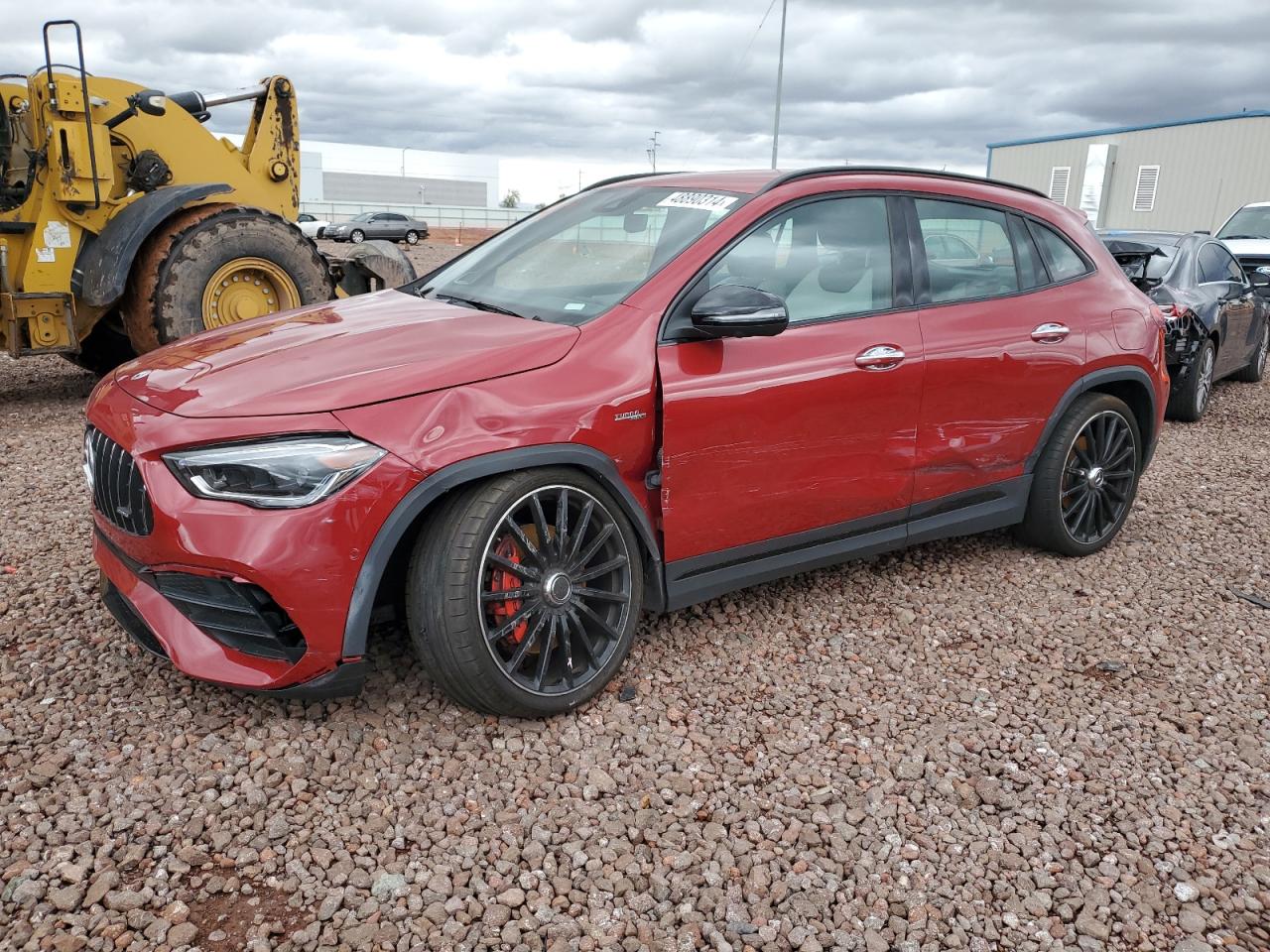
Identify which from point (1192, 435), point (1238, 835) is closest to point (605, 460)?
point (1238, 835)

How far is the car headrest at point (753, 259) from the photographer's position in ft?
11.5

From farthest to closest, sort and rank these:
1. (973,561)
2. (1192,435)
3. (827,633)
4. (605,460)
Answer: (1192,435)
(973,561)
(827,633)
(605,460)

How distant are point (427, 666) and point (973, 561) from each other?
286cm

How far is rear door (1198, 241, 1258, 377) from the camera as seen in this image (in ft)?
28.3

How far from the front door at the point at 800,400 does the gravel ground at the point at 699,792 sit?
0.53 m

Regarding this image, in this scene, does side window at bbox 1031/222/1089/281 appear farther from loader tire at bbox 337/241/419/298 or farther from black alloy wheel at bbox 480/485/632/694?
loader tire at bbox 337/241/419/298

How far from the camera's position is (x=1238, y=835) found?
2.74m

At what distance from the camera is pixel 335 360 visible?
3004mm

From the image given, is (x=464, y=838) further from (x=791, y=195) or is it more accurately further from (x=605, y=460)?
(x=791, y=195)

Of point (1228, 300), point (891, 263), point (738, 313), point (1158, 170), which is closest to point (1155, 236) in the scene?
point (1228, 300)

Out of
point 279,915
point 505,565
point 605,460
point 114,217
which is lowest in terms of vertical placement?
point 279,915

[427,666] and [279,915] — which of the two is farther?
[427,666]

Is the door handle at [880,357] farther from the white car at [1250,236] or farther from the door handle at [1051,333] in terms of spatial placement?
the white car at [1250,236]

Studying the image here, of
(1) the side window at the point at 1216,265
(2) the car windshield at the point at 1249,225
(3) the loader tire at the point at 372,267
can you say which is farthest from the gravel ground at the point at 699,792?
(2) the car windshield at the point at 1249,225
